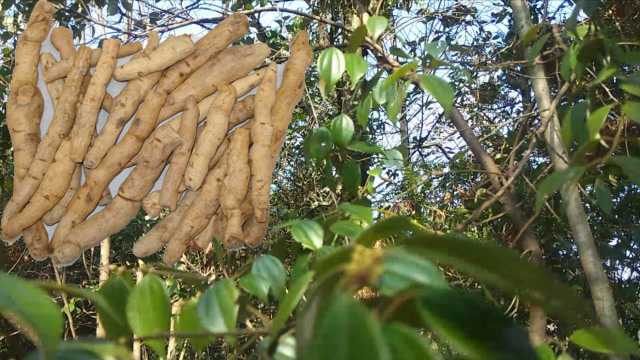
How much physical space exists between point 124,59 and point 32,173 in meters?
0.16

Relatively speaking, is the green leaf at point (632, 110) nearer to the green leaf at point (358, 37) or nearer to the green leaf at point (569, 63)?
the green leaf at point (569, 63)

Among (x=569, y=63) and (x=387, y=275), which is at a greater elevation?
(x=569, y=63)

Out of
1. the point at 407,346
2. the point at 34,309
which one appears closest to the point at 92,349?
the point at 34,309

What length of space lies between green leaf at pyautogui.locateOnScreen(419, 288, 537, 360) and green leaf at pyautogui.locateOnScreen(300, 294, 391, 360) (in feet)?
0.13

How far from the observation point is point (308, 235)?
1.97 ft

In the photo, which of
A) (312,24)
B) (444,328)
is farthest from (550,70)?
(444,328)

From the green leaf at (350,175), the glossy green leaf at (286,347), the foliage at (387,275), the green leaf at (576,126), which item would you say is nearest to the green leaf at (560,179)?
the foliage at (387,275)

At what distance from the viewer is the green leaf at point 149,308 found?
44 cm

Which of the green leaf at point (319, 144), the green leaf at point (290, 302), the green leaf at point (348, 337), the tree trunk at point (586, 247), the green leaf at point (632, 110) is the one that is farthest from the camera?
the green leaf at point (319, 144)

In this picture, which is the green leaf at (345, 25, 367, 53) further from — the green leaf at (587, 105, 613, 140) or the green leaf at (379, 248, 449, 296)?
the green leaf at (379, 248, 449, 296)

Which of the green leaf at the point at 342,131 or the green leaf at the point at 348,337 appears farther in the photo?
the green leaf at the point at 342,131

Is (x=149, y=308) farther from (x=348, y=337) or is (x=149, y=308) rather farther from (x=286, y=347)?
(x=348, y=337)

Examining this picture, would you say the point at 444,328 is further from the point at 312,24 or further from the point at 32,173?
the point at 312,24

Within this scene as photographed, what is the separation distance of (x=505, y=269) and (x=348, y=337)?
0.08m
